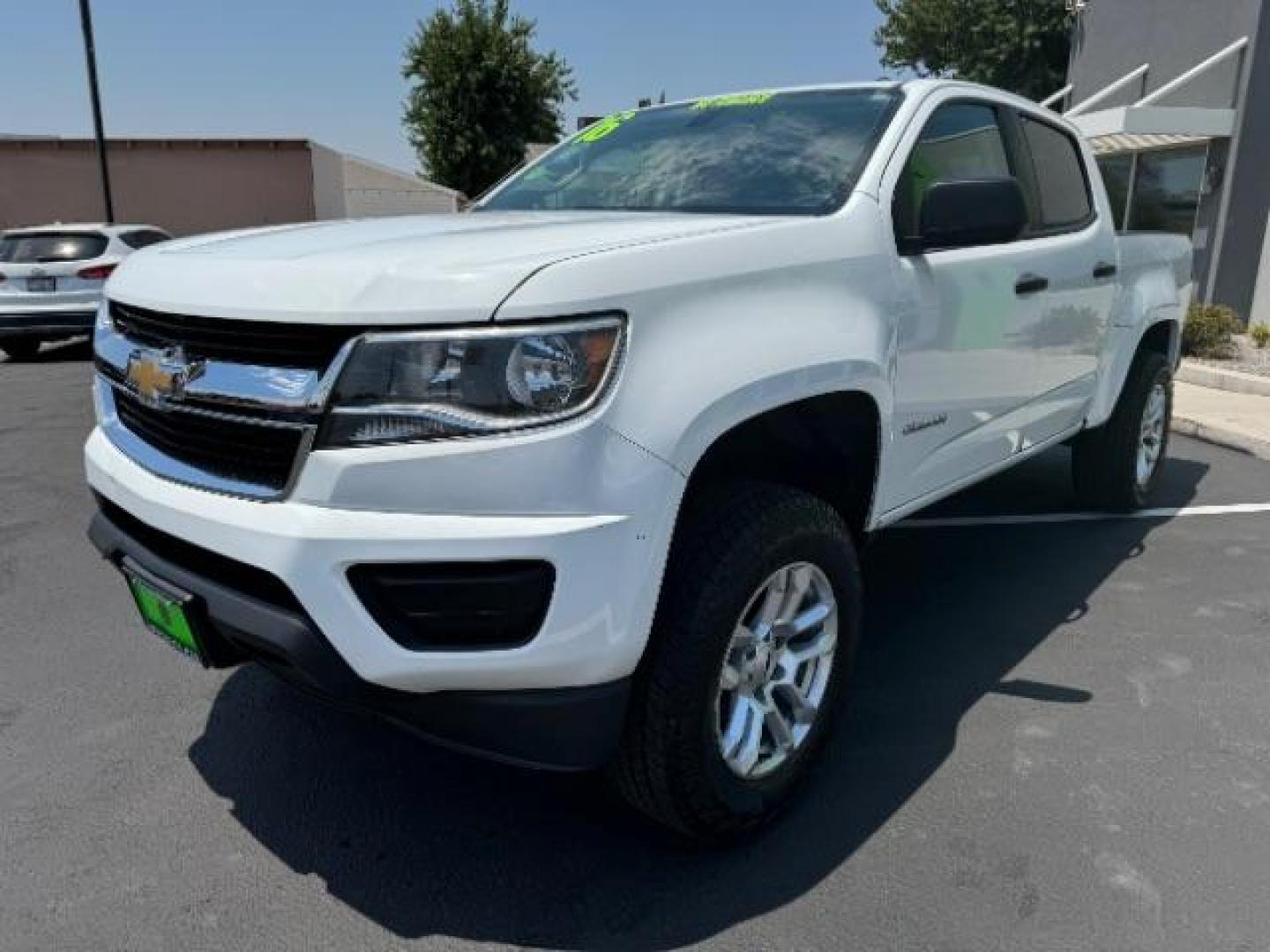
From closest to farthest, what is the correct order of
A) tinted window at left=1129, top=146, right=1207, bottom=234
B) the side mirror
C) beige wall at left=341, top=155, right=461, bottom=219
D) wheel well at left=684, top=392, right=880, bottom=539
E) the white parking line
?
1. wheel well at left=684, top=392, right=880, bottom=539
2. the side mirror
3. the white parking line
4. tinted window at left=1129, top=146, right=1207, bottom=234
5. beige wall at left=341, top=155, right=461, bottom=219

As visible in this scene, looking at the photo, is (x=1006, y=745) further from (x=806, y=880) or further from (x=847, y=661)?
(x=806, y=880)

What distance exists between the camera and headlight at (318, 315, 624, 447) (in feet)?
6.18

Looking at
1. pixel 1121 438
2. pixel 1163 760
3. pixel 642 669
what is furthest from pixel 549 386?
pixel 1121 438

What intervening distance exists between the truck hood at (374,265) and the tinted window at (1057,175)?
1873mm

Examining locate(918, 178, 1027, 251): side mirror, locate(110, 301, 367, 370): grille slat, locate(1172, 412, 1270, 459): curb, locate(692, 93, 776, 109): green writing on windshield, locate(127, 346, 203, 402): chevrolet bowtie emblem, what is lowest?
locate(1172, 412, 1270, 459): curb

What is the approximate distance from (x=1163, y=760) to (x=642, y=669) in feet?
5.53

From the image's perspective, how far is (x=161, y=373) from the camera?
2.25 m

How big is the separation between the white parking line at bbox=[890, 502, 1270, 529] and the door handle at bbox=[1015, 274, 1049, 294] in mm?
1765

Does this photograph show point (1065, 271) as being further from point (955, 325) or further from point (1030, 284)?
point (955, 325)

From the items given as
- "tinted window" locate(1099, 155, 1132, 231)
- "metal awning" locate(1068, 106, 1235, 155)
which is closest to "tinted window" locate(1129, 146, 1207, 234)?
"tinted window" locate(1099, 155, 1132, 231)

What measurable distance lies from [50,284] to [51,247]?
446 millimetres

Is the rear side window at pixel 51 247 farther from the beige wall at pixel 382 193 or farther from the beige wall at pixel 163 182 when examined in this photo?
the beige wall at pixel 382 193

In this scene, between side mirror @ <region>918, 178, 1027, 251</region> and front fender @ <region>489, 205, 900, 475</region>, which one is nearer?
front fender @ <region>489, 205, 900, 475</region>

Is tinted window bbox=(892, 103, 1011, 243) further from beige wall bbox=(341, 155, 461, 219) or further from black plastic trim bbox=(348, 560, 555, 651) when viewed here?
beige wall bbox=(341, 155, 461, 219)
